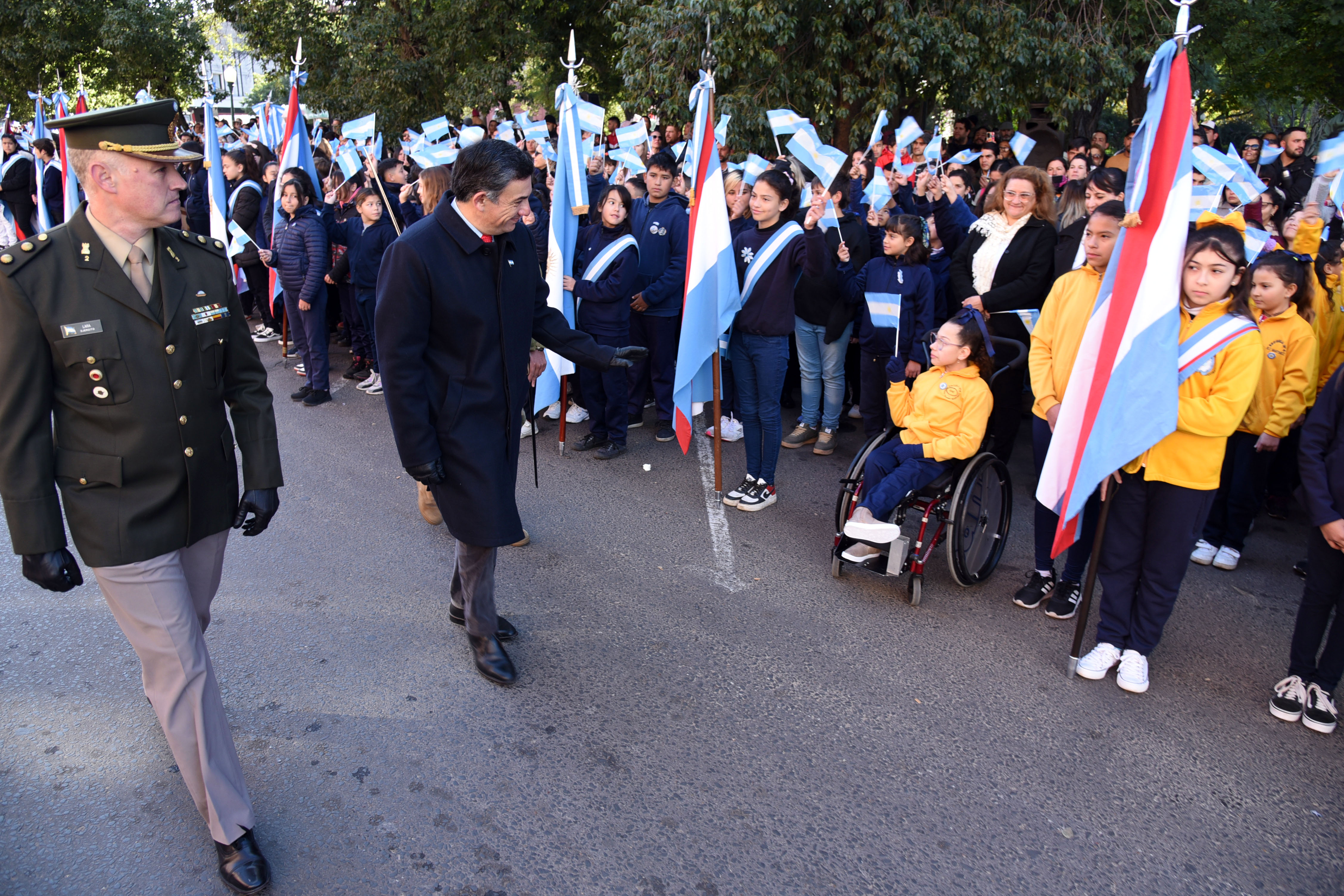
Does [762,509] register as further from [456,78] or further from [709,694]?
[456,78]

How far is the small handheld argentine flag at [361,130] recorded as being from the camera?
907cm

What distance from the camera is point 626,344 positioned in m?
6.90

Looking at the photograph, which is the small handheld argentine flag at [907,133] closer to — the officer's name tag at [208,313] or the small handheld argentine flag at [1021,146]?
the small handheld argentine flag at [1021,146]

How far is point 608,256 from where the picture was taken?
652cm

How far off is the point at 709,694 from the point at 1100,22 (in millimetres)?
13360

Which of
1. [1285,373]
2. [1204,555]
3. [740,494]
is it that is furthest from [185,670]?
[1285,373]

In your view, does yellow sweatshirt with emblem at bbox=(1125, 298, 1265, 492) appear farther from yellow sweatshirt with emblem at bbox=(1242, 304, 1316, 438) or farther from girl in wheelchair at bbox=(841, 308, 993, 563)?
yellow sweatshirt with emblem at bbox=(1242, 304, 1316, 438)

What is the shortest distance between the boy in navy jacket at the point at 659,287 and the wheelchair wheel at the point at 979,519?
2.68m

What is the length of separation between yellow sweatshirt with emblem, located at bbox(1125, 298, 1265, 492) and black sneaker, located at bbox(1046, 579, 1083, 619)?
0.95 m

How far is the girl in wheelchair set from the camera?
4.45 m

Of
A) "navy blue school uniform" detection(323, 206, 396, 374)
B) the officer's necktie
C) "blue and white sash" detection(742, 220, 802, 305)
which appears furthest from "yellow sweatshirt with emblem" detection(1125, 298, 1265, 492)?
"navy blue school uniform" detection(323, 206, 396, 374)

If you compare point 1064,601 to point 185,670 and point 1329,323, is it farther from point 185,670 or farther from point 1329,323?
point 185,670

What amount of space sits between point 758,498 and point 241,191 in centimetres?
688

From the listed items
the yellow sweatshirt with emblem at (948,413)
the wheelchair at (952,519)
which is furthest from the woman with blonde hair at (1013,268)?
the yellow sweatshirt with emblem at (948,413)
